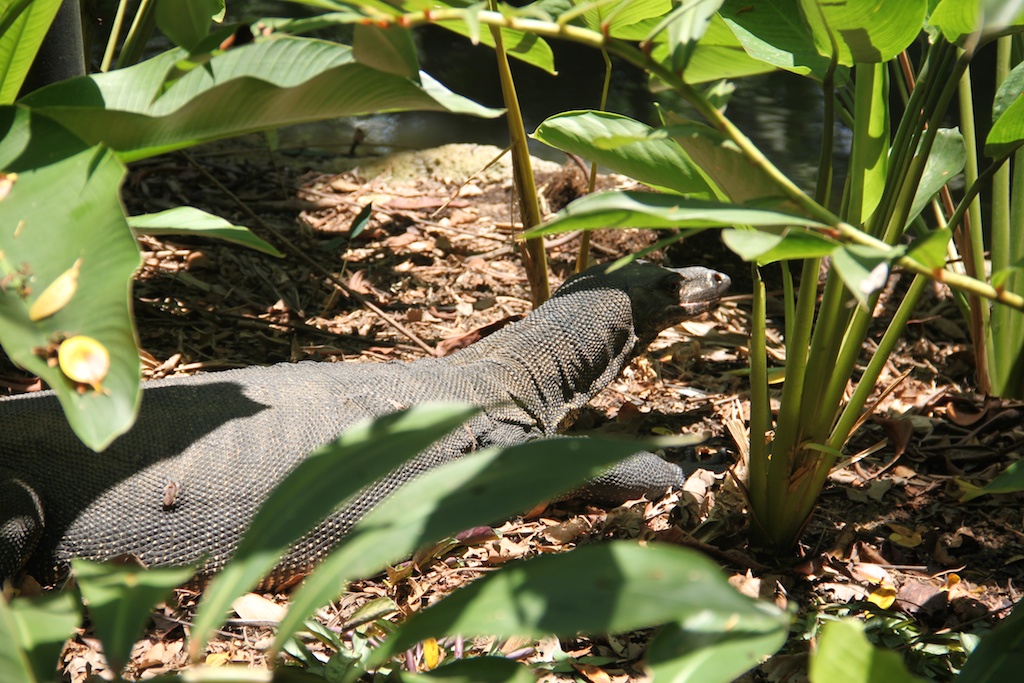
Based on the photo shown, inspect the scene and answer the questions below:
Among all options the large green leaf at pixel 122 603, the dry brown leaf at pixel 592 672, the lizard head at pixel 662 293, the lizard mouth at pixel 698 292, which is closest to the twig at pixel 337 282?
Result: the lizard head at pixel 662 293

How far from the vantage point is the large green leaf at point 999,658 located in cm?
100

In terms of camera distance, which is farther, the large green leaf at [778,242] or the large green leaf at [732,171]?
the large green leaf at [732,171]

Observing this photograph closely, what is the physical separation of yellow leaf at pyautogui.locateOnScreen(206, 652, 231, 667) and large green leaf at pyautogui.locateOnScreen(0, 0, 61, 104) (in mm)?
1296

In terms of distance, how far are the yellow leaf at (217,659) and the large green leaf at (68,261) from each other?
120cm

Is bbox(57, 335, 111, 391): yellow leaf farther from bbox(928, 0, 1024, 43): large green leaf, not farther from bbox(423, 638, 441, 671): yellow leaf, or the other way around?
bbox(928, 0, 1024, 43): large green leaf

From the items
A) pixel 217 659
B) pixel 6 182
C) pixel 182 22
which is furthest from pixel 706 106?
pixel 217 659

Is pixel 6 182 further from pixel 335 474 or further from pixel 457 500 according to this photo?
pixel 457 500

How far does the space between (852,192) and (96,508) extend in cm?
207

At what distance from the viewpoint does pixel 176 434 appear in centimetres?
237

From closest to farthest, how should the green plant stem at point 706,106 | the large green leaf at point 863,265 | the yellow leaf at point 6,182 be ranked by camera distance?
1. the large green leaf at point 863,265
2. the green plant stem at point 706,106
3. the yellow leaf at point 6,182

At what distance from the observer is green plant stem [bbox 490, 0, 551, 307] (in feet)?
9.16

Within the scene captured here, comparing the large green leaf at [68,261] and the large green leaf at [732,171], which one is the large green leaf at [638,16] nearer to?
the large green leaf at [732,171]

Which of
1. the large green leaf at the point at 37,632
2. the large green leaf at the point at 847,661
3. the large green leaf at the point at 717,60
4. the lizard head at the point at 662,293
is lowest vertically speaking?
the lizard head at the point at 662,293

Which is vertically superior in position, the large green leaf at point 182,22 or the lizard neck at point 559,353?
the large green leaf at point 182,22
